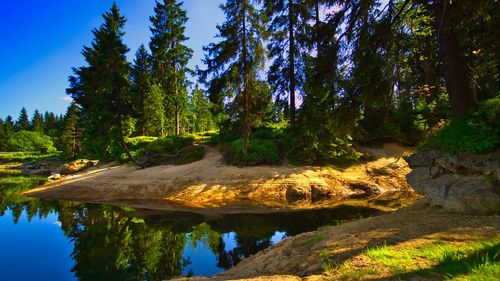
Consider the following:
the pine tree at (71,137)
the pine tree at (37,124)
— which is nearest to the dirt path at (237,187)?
the pine tree at (71,137)

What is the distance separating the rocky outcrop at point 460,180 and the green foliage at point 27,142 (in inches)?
3743

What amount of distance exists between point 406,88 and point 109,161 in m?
30.5

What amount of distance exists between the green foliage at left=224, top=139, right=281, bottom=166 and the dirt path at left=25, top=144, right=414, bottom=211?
0.89m

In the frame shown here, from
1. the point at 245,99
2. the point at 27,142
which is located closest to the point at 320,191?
the point at 245,99

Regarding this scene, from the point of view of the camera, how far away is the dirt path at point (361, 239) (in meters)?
5.45

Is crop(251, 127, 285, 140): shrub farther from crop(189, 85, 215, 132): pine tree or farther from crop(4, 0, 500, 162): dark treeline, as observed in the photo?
crop(189, 85, 215, 132): pine tree

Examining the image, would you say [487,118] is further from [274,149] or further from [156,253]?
[274,149]

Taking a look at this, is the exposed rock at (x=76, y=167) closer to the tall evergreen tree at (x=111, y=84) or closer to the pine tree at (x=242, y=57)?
the tall evergreen tree at (x=111, y=84)

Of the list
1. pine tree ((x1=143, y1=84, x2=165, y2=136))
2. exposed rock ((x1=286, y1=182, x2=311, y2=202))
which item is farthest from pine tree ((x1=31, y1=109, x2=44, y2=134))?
exposed rock ((x1=286, y1=182, x2=311, y2=202))

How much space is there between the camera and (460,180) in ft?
25.2

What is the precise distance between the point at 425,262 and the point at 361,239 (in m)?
1.82

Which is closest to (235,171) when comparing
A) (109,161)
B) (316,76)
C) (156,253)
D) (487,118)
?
(156,253)

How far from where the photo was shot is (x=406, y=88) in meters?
11.5

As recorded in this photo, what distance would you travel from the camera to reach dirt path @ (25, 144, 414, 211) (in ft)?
61.6
